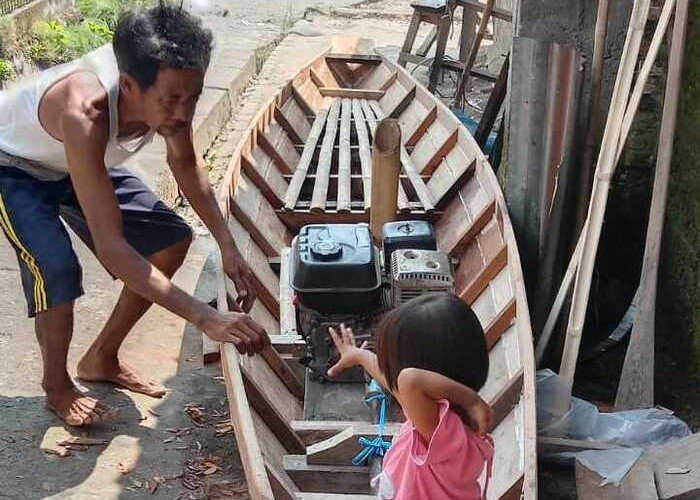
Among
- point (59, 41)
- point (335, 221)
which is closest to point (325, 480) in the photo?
point (335, 221)

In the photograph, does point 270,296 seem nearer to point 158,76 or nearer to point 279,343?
point 279,343

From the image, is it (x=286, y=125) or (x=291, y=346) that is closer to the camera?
(x=291, y=346)

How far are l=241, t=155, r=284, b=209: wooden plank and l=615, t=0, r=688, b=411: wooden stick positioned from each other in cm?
211

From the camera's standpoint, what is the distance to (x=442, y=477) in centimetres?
219

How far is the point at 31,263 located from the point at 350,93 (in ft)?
13.5

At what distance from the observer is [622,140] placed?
3.55 metres

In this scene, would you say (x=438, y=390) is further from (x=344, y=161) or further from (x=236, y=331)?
(x=344, y=161)

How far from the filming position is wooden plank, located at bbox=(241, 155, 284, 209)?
16.3ft

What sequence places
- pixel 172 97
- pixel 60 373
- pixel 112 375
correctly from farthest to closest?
pixel 112 375, pixel 60 373, pixel 172 97

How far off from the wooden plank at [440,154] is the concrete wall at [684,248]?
1573 mm

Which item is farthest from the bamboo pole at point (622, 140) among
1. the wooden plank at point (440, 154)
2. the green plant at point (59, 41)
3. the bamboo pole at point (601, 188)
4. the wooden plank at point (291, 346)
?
the green plant at point (59, 41)

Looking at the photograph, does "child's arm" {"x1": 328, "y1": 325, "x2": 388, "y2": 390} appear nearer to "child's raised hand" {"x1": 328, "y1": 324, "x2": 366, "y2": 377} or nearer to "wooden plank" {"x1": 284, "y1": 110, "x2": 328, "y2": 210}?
"child's raised hand" {"x1": 328, "y1": 324, "x2": 366, "y2": 377}

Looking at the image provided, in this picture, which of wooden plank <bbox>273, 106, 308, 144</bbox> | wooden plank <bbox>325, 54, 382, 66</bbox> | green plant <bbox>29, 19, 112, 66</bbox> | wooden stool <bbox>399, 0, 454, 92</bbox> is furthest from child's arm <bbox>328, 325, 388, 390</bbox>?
wooden stool <bbox>399, 0, 454, 92</bbox>

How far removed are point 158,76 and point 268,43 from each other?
812 centimetres
